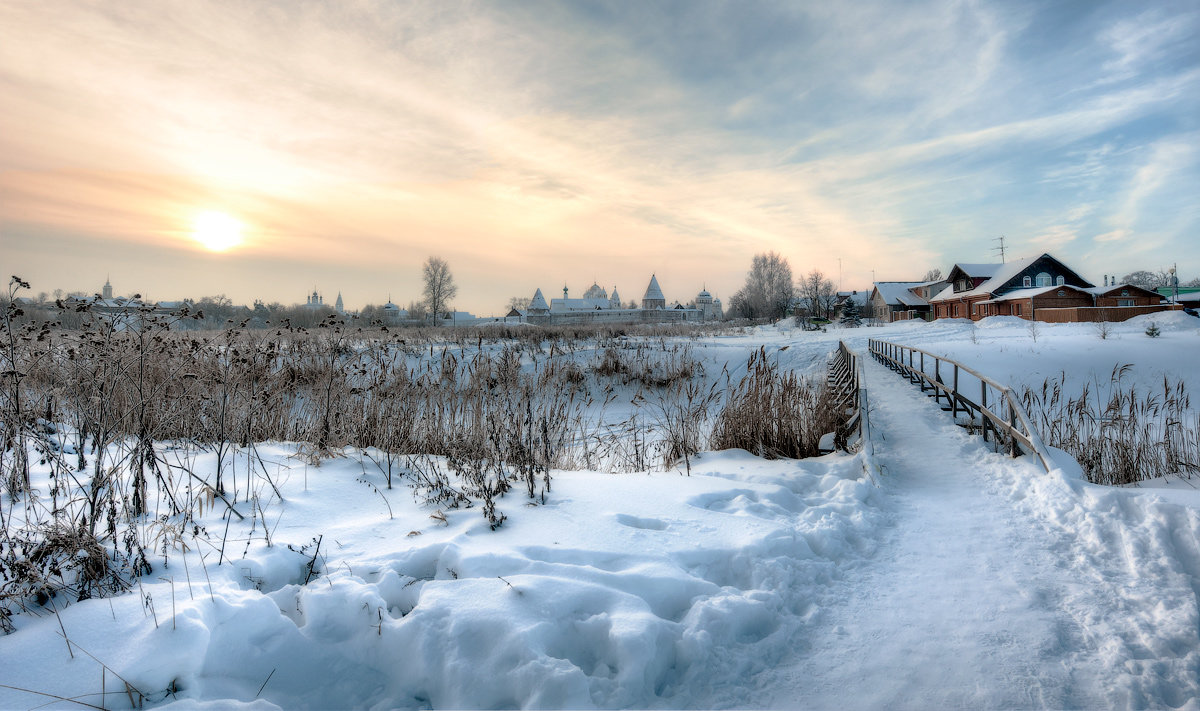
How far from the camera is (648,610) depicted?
3.09m

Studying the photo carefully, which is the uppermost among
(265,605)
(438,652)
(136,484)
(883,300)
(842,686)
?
(883,300)

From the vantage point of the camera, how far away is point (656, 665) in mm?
2770

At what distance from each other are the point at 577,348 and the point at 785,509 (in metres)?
18.2

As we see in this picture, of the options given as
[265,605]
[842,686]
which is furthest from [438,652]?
[842,686]

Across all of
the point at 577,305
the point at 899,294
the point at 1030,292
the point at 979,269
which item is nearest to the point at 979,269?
the point at 979,269

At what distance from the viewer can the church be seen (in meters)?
102

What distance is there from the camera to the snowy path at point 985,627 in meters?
2.67

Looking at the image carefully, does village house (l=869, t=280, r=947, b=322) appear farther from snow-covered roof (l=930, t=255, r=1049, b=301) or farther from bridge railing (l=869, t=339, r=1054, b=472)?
bridge railing (l=869, t=339, r=1054, b=472)

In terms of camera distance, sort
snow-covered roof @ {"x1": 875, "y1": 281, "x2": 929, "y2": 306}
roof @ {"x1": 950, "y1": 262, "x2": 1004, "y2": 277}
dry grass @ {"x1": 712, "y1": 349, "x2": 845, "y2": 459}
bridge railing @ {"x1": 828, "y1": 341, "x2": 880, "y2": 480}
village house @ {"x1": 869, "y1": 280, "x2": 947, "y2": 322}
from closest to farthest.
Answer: bridge railing @ {"x1": 828, "y1": 341, "x2": 880, "y2": 480} < dry grass @ {"x1": 712, "y1": 349, "x2": 845, "y2": 459} < roof @ {"x1": 950, "y1": 262, "x2": 1004, "y2": 277} < village house @ {"x1": 869, "y1": 280, "x2": 947, "y2": 322} < snow-covered roof @ {"x1": 875, "y1": 281, "x2": 929, "y2": 306}

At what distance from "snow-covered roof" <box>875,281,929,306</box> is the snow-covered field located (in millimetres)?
68192

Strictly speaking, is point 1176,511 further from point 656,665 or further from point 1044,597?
point 656,665

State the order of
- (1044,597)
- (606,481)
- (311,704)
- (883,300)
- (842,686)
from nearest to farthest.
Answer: (311,704) → (842,686) → (1044,597) → (606,481) → (883,300)

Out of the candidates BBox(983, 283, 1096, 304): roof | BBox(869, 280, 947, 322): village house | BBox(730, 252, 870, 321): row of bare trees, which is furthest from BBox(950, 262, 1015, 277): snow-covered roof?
BBox(730, 252, 870, 321): row of bare trees

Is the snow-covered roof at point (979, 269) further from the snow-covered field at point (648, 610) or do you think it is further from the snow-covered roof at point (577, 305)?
the snow-covered roof at point (577, 305)
